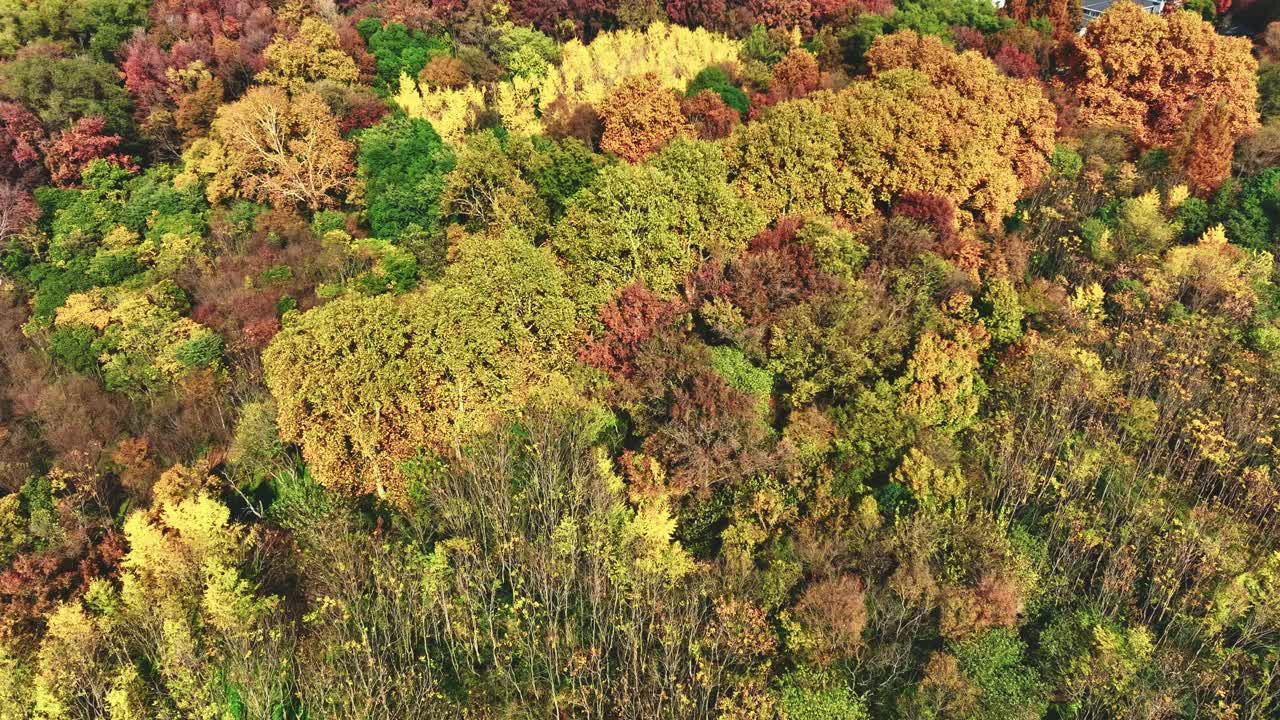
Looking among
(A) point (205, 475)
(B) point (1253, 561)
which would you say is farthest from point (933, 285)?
(A) point (205, 475)

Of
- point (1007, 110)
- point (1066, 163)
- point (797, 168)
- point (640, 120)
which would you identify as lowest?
point (797, 168)

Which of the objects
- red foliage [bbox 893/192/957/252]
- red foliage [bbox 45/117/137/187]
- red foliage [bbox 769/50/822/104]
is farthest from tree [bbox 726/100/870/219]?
red foliage [bbox 45/117/137/187]

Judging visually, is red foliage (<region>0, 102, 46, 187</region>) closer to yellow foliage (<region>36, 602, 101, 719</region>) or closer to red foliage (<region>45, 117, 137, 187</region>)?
red foliage (<region>45, 117, 137, 187</region>)

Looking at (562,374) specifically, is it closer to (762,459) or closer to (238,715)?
(762,459)

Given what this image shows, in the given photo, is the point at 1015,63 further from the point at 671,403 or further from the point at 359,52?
the point at 359,52

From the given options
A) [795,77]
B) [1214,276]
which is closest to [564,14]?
[795,77]

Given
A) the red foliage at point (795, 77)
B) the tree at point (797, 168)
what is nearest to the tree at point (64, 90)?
the tree at point (797, 168)
